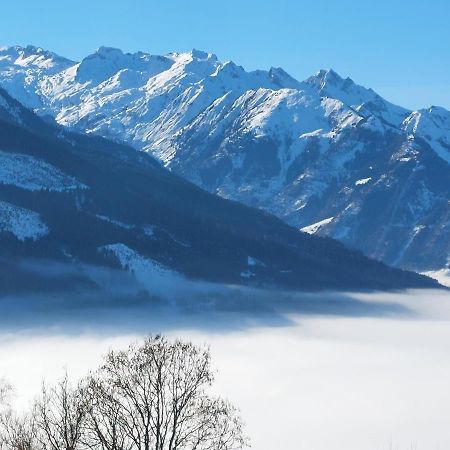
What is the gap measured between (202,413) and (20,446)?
17920 mm

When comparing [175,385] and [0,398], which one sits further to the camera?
[0,398]

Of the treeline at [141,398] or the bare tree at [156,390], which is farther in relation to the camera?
the bare tree at [156,390]

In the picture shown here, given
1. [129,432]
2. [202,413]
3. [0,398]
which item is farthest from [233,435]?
[0,398]

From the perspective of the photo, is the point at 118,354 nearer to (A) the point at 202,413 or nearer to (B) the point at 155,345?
(B) the point at 155,345

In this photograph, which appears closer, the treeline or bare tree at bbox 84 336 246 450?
the treeline

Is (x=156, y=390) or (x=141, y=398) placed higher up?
(x=156, y=390)

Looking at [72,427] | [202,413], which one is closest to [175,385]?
[202,413]

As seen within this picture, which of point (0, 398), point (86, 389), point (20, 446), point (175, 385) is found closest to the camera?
point (20, 446)

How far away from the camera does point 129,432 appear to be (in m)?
97.1

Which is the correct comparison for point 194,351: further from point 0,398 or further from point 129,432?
point 0,398

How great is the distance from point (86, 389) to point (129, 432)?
6.67m

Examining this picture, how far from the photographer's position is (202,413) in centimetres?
9694

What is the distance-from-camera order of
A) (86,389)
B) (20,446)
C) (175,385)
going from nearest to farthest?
(20,446)
(86,389)
(175,385)

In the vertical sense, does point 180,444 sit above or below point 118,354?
below
